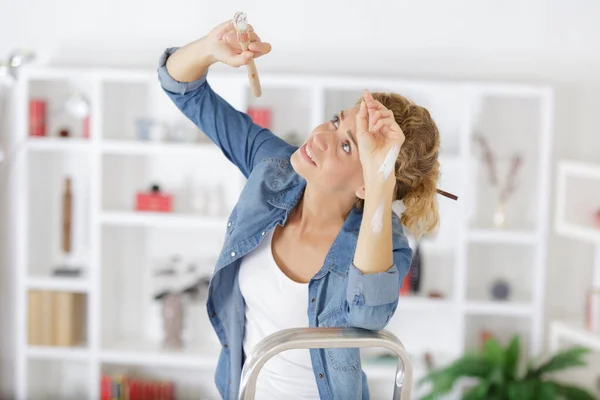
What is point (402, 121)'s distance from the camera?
1.84m

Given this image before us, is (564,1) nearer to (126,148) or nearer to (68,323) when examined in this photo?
(126,148)

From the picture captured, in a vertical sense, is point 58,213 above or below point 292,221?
below

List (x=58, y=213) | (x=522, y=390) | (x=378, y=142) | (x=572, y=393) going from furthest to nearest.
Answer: (x=58, y=213)
(x=572, y=393)
(x=522, y=390)
(x=378, y=142)

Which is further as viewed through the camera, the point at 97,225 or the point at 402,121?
the point at 97,225

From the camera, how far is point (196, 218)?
4.40m

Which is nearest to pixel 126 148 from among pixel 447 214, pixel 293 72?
pixel 293 72

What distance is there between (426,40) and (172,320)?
2003mm

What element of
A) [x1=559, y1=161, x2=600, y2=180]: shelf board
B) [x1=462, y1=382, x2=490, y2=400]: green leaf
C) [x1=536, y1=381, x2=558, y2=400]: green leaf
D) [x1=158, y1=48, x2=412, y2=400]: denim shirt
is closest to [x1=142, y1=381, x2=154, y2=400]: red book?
[x1=462, y1=382, x2=490, y2=400]: green leaf

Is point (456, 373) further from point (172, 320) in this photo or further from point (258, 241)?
point (258, 241)

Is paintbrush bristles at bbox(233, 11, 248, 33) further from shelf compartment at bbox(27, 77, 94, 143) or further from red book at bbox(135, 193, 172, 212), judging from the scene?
shelf compartment at bbox(27, 77, 94, 143)

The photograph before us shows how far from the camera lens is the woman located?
1.80 metres

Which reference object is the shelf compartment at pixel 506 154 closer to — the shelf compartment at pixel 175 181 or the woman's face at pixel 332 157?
the shelf compartment at pixel 175 181

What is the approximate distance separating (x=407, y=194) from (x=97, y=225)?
9.29 feet

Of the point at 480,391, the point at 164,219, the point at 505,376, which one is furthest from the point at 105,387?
the point at 505,376
